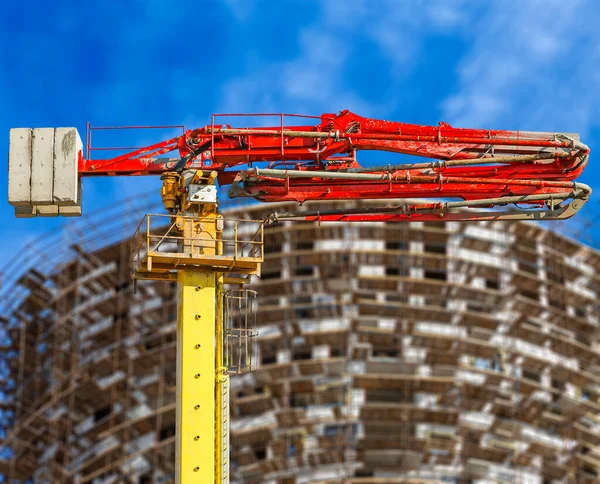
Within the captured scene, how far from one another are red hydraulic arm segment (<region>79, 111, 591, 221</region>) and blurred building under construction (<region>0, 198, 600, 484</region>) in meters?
29.2

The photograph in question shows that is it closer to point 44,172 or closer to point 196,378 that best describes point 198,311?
point 196,378

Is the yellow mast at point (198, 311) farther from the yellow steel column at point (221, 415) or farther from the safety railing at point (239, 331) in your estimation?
the safety railing at point (239, 331)

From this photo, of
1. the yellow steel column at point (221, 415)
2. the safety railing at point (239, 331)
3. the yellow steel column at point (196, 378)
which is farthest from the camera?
the safety railing at point (239, 331)

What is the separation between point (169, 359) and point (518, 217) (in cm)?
3301

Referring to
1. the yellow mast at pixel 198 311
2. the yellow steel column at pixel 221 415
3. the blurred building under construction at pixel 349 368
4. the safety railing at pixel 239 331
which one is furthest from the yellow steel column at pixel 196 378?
the blurred building under construction at pixel 349 368

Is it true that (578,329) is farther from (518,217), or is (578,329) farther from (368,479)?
(518,217)

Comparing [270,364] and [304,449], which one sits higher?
[270,364]

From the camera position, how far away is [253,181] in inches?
1312

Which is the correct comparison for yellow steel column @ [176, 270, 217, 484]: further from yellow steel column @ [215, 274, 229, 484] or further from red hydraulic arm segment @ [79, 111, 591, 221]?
red hydraulic arm segment @ [79, 111, 591, 221]

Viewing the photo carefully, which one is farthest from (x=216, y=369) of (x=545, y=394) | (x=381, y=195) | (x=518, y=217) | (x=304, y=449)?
(x=545, y=394)

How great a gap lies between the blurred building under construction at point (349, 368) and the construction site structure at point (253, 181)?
94.6ft

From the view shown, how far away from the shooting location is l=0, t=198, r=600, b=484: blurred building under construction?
63.0 metres

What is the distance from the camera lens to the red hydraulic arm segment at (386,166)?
109ft

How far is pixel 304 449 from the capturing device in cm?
6234
